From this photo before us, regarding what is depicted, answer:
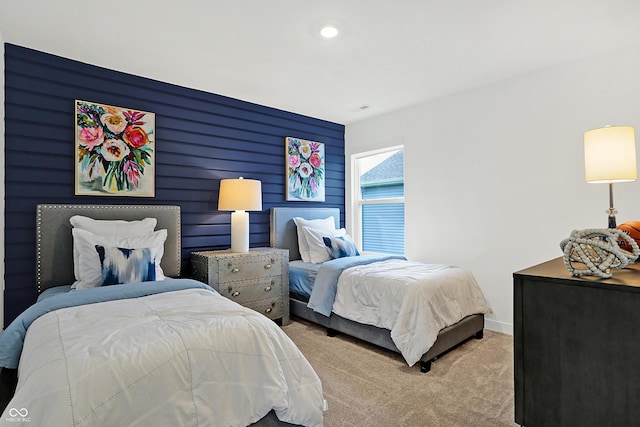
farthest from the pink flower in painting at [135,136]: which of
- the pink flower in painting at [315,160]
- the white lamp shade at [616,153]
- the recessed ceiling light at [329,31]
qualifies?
the white lamp shade at [616,153]

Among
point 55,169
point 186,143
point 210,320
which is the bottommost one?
point 210,320

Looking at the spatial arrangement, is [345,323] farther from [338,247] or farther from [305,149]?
[305,149]

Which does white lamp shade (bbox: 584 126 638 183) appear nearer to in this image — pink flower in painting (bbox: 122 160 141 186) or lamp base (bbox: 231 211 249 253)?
lamp base (bbox: 231 211 249 253)

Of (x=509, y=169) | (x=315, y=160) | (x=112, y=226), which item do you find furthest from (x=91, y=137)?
(x=509, y=169)

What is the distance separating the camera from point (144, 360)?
4.12ft

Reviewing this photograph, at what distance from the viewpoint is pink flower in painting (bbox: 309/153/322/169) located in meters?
4.49

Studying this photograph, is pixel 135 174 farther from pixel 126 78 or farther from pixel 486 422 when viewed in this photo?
pixel 486 422

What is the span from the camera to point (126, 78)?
3.05 m

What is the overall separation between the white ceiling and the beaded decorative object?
1.62 m

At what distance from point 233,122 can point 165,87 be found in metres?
0.76

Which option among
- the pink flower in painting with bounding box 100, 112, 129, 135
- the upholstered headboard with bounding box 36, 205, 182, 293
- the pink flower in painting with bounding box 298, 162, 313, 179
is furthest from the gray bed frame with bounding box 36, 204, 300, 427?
the pink flower in painting with bounding box 298, 162, 313, 179

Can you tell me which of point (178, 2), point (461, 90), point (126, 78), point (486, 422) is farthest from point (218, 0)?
point (486, 422)

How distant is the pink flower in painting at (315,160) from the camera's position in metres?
4.49

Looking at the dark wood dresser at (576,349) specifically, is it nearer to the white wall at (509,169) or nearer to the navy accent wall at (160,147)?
the white wall at (509,169)
